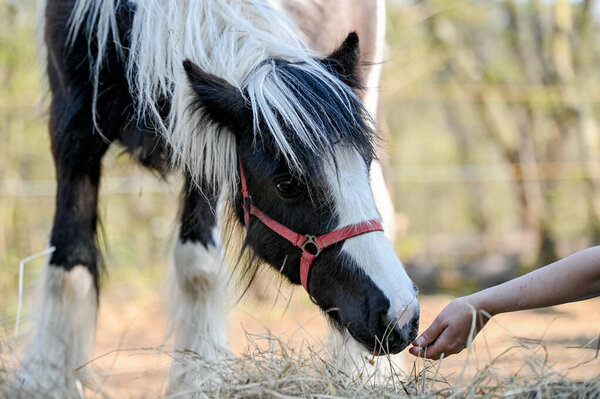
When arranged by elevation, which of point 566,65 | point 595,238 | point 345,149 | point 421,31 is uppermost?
point 421,31

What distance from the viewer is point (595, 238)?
8.27 m

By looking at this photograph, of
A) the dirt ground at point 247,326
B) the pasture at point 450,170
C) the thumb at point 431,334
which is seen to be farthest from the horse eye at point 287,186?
the pasture at point 450,170

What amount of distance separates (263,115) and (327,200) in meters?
0.36

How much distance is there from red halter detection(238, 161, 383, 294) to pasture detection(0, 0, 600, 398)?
327 centimetres

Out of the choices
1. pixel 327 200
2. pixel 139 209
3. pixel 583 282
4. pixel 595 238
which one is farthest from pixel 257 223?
pixel 595 238

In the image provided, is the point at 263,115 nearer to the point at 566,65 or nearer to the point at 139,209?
the point at 139,209

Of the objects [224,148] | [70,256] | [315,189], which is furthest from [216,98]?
[70,256]

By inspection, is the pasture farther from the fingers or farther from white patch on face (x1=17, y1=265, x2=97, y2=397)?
the fingers

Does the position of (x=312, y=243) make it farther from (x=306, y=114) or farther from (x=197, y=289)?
(x=197, y=289)

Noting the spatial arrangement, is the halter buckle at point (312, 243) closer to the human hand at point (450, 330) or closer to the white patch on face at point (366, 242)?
the white patch on face at point (366, 242)

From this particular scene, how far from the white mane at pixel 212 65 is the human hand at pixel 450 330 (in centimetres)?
64

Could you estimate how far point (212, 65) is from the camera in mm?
2416

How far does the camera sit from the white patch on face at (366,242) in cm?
183

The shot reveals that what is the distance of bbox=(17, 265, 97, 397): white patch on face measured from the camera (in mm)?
2957
